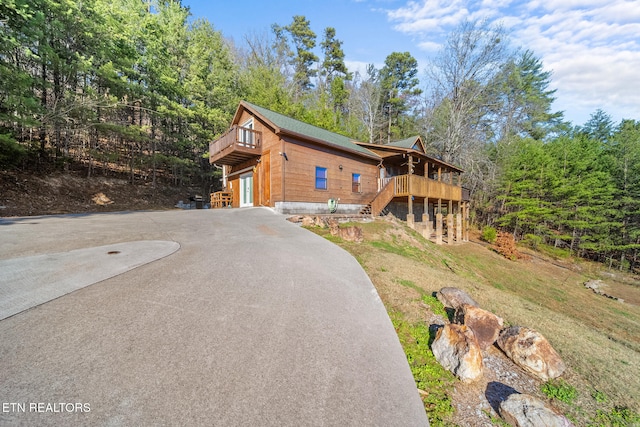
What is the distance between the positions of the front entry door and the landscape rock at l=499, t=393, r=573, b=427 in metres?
13.9

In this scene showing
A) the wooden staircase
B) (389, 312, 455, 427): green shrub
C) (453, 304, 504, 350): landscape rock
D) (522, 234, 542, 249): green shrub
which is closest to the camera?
(389, 312, 455, 427): green shrub

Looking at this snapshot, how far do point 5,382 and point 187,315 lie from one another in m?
1.26

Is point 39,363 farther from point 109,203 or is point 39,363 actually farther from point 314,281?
point 109,203

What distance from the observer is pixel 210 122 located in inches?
798

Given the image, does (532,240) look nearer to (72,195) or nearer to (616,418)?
(616,418)

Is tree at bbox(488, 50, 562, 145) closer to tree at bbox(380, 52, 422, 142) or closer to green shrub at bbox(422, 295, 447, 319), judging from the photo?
tree at bbox(380, 52, 422, 142)

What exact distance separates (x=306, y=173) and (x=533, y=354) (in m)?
10.9

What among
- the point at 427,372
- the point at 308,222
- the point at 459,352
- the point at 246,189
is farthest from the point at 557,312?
the point at 246,189

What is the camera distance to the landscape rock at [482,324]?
3.37m

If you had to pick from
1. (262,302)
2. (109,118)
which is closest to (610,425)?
(262,302)

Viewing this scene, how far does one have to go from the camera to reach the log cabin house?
12148mm

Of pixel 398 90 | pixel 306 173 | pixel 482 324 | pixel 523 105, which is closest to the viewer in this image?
pixel 482 324

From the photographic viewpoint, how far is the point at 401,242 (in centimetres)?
965

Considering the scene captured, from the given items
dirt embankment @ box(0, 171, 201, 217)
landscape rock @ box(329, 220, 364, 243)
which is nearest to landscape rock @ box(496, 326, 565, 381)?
landscape rock @ box(329, 220, 364, 243)
